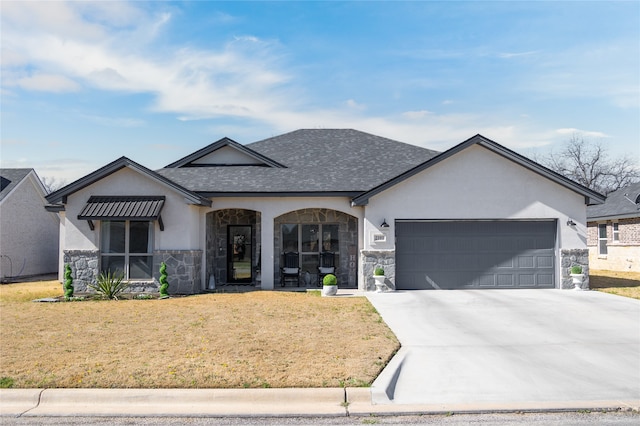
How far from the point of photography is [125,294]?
1520 cm

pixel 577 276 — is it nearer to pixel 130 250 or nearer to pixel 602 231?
pixel 602 231

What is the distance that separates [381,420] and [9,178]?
2458cm

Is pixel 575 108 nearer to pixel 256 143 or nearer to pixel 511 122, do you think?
pixel 511 122

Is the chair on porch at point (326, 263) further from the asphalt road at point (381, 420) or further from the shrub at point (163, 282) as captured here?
the asphalt road at point (381, 420)

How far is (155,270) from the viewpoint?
15438 mm

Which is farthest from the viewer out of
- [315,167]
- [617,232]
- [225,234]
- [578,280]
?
[617,232]

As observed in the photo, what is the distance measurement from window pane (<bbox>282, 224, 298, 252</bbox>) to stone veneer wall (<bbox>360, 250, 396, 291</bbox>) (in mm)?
3016

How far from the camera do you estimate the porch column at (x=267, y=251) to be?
53.7 ft

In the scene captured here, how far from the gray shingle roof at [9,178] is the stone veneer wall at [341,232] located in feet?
46.6

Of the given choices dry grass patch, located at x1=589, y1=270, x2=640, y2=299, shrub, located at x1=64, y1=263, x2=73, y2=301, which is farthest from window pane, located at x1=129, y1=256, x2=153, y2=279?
dry grass patch, located at x1=589, y1=270, x2=640, y2=299

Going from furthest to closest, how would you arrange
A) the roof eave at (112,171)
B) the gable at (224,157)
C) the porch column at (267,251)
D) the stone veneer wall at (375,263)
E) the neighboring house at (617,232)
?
the neighboring house at (617,232) < the gable at (224,157) < the porch column at (267,251) < the stone veneer wall at (375,263) < the roof eave at (112,171)

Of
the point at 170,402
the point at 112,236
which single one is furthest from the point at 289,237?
the point at 170,402

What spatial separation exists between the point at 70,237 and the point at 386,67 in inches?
525

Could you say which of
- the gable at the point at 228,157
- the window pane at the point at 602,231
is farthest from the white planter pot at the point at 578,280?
the window pane at the point at 602,231
